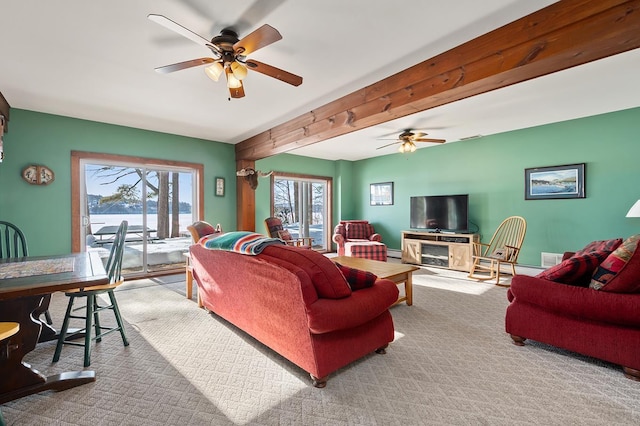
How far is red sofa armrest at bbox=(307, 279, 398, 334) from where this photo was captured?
5.51 feet

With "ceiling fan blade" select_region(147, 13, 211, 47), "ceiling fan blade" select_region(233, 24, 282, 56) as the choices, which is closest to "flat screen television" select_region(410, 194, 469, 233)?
"ceiling fan blade" select_region(233, 24, 282, 56)

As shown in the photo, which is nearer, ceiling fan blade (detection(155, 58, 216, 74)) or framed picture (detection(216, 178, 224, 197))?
ceiling fan blade (detection(155, 58, 216, 74))

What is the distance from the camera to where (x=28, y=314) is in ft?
5.96

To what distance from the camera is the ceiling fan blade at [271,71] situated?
2.22m

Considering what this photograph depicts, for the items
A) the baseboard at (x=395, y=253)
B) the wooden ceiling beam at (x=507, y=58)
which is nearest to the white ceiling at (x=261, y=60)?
the wooden ceiling beam at (x=507, y=58)

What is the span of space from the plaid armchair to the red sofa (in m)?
3.24

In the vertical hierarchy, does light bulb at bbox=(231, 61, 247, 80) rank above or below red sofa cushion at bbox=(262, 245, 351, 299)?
above

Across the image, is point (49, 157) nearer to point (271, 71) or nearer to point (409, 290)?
point (271, 71)

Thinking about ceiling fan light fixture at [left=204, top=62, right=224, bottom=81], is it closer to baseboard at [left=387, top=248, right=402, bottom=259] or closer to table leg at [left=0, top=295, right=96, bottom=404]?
table leg at [left=0, top=295, right=96, bottom=404]

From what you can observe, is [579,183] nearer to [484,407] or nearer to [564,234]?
[564,234]

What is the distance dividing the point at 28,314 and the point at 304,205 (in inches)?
224

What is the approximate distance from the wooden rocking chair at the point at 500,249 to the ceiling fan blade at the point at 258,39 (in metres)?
4.23

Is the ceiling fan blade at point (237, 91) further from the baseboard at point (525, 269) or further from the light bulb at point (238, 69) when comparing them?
the baseboard at point (525, 269)

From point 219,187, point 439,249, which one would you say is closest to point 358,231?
point 439,249
